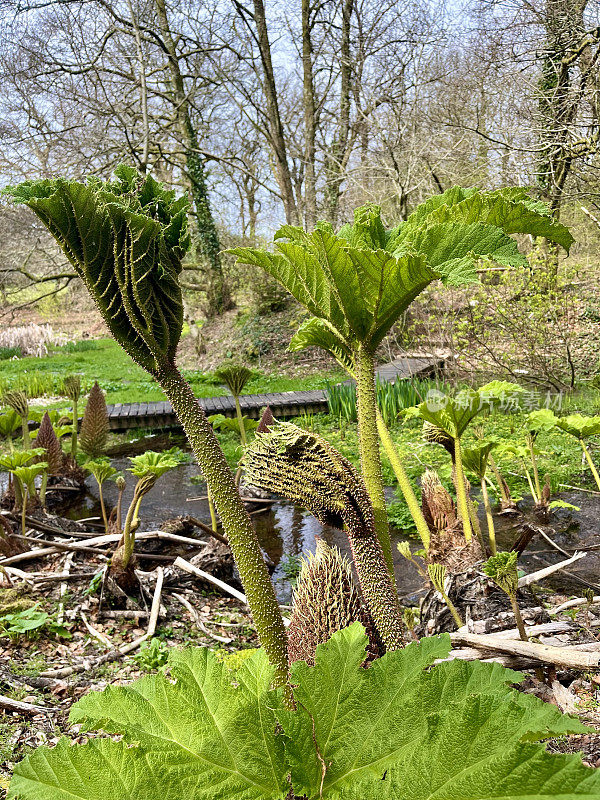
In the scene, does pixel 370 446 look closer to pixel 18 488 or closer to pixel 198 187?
pixel 18 488

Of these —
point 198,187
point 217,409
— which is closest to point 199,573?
point 217,409

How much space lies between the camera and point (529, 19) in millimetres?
7613

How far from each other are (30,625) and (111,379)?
37.6 feet

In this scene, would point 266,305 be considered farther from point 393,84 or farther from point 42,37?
point 42,37

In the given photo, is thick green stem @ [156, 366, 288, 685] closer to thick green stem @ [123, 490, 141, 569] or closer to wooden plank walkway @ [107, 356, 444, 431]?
thick green stem @ [123, 490, 141, 569]

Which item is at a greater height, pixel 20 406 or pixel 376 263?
pixel 376 263

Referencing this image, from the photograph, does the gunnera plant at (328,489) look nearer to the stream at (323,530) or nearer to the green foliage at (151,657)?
the stream at (323,530)

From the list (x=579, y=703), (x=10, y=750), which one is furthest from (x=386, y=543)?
(x=10, y=750)

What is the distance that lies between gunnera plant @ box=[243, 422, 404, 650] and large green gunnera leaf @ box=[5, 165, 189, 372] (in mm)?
327

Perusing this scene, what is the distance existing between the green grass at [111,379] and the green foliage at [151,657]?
7.32 meters

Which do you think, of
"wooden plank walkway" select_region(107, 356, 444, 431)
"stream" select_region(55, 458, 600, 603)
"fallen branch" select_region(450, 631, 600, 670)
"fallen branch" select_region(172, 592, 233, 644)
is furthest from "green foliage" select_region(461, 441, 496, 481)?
"wooden plank walkway" select_region(107, 356, 444, 431)

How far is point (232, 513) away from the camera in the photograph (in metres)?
1.28

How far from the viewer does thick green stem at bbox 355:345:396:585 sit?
1469 mm

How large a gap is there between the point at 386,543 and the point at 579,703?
2.21 ft
